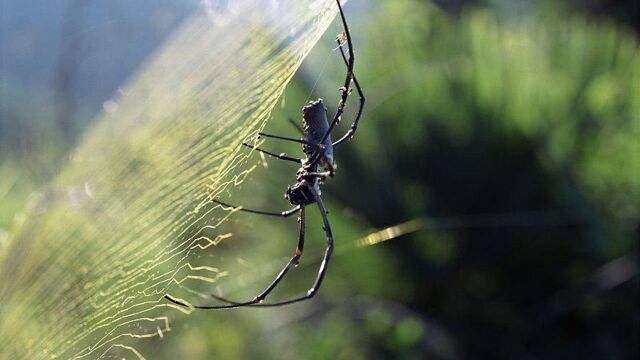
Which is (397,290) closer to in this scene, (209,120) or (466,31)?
(466,31)

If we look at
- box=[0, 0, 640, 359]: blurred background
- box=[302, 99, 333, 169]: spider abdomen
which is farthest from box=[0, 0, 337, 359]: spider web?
box=[0, 0, 640, 359]: blurred background

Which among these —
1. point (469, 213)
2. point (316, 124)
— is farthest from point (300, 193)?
point (469, 213)

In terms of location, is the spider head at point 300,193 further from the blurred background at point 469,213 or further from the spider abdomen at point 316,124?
the blurred background at point 469,213

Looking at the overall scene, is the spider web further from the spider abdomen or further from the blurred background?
the blurred background

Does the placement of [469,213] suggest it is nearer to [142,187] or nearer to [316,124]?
[316,124]

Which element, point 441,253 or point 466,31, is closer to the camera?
point 441,253

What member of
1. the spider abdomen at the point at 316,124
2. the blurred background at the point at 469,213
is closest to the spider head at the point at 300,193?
the spider abdomen at the point at 316,124

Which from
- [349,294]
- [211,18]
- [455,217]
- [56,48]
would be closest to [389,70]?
[455,217]
